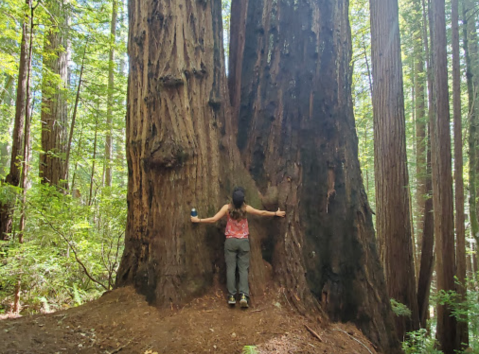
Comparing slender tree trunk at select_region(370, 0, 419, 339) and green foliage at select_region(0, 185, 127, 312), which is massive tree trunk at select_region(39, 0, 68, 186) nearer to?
green foliage at select_region(0, 185, 127, 312)

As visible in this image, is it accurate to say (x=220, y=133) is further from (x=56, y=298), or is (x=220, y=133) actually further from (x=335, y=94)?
(x=56, y=298)

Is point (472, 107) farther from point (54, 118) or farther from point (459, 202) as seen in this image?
point (54, 118)

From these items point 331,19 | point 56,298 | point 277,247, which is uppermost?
point 331,19

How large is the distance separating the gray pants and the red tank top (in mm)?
47

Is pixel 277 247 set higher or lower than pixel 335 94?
lower

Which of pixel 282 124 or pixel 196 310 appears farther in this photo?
pixel 282 124

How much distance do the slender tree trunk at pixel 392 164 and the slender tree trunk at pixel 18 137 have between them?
7368mm

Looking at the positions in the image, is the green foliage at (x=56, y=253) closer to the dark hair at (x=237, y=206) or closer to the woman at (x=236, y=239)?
the woman at (x=236, y=239)

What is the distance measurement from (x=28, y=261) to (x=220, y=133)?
3.92m

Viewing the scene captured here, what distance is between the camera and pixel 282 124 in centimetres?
429

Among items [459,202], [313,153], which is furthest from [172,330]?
[459,202]

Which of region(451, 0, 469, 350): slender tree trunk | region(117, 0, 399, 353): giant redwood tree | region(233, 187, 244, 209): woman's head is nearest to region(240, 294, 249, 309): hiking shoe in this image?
region(117, 0, 399, 353): giant redwood tree

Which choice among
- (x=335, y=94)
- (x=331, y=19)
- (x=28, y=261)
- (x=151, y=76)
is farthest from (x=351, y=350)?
(x=28, y=261)

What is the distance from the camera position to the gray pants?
143 inches
